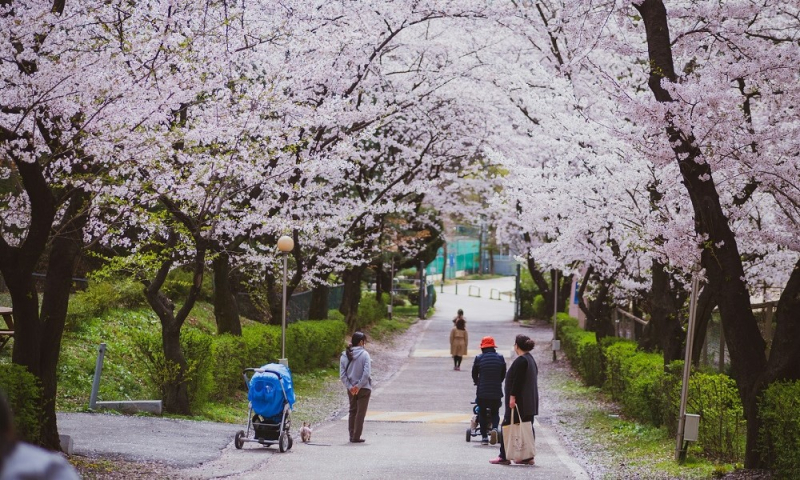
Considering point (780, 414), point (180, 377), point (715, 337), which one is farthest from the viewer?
point (715, 337)

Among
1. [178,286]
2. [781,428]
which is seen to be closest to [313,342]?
[178,286]

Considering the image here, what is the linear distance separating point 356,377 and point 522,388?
10.7 ft

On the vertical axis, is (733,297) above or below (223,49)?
below

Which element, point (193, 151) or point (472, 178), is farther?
point (472, 178)

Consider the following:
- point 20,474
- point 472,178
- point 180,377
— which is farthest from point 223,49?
point 472,178

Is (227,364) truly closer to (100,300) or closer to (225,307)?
(225,307)

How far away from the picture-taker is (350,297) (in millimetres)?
33906

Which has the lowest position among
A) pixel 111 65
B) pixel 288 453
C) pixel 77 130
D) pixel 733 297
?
pixel 288 453

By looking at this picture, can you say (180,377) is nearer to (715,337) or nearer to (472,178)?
(715,337)

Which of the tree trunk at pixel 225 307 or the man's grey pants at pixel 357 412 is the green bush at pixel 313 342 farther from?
the man's grey pants at pixel 357 412

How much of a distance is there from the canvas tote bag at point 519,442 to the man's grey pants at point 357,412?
113 inches

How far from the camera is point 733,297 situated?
9898 mm

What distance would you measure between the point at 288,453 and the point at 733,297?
591 cm

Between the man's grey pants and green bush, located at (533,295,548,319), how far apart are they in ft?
109
